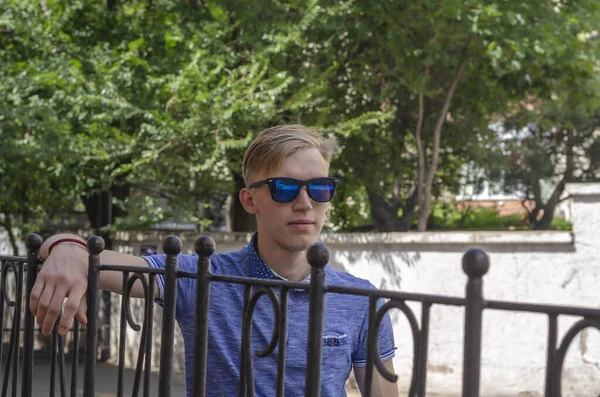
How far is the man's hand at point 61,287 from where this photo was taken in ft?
8.49

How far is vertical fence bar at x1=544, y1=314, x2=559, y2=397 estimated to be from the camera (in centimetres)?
166

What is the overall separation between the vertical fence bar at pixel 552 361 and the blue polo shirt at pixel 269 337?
1.02m

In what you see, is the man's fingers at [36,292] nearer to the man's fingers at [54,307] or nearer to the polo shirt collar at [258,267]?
the man's fingers at [54,307]

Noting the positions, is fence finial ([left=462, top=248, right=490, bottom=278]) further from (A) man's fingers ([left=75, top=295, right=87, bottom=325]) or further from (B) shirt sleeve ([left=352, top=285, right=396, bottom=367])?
(A) man's fingers ([left=75, top=295, right=87, bottom=325])

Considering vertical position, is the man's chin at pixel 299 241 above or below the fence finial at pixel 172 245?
above

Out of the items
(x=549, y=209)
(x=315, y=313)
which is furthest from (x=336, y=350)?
(x=549, y=209)

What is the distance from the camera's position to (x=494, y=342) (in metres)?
9.62

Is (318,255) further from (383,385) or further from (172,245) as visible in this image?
(383,385)

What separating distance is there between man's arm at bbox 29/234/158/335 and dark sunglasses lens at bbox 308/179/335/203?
556 mm

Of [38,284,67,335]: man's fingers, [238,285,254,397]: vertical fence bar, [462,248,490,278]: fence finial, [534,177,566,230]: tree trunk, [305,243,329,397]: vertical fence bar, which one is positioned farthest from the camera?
[534,177,566,230]: tree trunk

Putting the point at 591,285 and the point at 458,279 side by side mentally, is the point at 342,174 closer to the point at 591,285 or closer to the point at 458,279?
the point at 458,279

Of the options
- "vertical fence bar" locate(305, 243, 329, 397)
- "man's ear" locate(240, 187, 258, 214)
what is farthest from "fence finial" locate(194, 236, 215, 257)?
"man's ear" locate(240, 187, 258, 214)

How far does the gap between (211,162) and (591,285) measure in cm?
437

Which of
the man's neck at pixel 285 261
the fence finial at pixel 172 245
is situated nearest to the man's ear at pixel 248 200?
the man's neck at pixel 285 261
